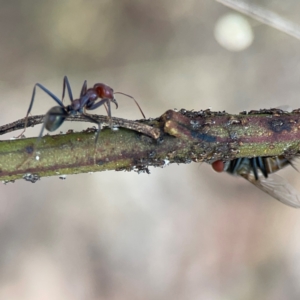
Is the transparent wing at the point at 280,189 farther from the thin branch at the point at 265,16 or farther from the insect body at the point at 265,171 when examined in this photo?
the thin branch at the point at 265,16

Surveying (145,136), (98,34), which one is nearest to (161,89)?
(98,34)

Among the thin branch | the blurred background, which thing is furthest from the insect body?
the thin branch

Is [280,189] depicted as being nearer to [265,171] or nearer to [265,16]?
[265,171]

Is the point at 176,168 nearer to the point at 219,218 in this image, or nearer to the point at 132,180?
the point at 132,180

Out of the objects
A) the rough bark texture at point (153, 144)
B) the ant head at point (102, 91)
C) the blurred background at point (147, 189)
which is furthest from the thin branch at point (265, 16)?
the rough bark texture at point (153, 144)

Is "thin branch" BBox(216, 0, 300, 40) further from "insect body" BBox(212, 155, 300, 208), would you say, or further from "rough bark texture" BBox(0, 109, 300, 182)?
"rough bark texture" BBox(0, 109, 300, 182)

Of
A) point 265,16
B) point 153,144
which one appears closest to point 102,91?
point 153,144
